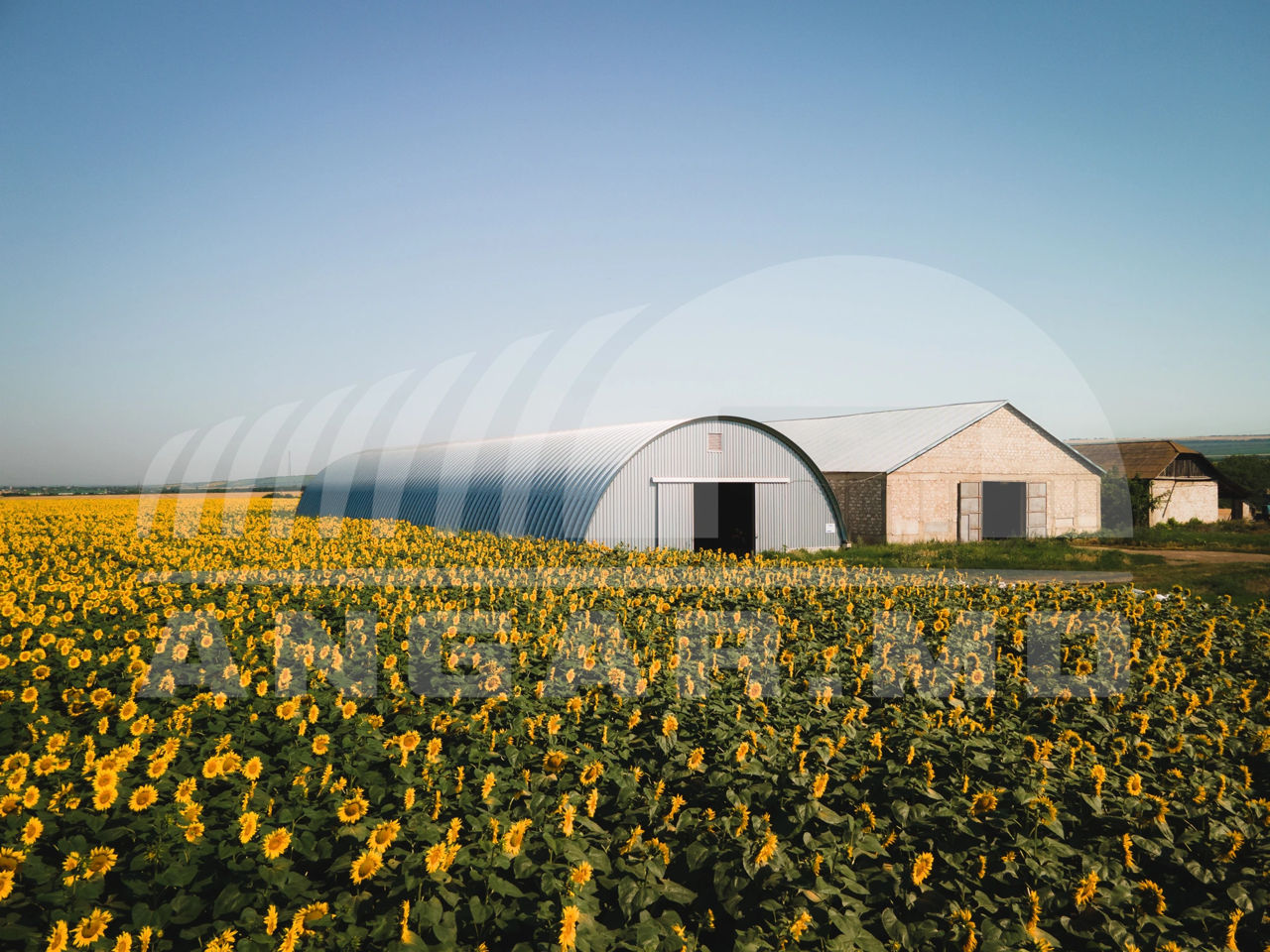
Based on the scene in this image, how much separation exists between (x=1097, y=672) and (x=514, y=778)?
14.9ft

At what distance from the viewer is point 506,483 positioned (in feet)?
A: 68.3

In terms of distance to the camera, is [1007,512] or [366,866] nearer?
[366,866]

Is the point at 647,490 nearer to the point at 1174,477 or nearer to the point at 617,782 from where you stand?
the point at 617,782

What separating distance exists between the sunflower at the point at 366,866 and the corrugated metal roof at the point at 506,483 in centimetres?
1438

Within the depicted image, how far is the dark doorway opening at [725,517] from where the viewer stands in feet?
69.6

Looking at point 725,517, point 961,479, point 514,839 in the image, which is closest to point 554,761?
point 514,839

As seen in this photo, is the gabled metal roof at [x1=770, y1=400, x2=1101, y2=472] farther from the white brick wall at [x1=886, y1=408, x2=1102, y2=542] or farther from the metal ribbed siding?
the metal ribbed siding

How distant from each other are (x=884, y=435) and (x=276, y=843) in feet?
98.5

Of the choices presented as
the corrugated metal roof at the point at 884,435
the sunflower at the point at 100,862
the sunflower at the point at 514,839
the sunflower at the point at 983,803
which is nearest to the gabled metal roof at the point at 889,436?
the corrugated metal roof at the point at 884,435

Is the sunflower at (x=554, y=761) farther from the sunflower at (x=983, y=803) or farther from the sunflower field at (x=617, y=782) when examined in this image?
the sunflower at (x=983, y=803)

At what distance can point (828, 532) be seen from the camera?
21.4 meters

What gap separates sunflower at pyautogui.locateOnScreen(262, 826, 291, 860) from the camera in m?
2.93

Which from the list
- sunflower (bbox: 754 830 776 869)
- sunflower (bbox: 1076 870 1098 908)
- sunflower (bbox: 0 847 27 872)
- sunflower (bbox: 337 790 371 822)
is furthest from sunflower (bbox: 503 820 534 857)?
sunflower (bbox: 1076 870 1098 908)

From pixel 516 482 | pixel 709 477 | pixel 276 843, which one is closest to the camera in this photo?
pixel 276 843
